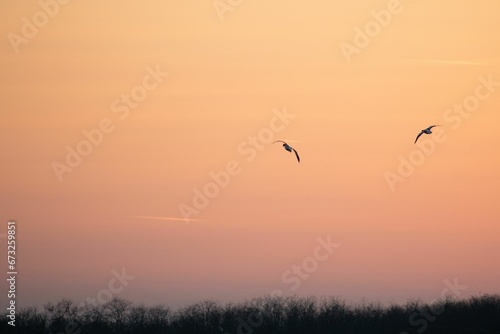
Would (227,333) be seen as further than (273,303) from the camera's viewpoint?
No

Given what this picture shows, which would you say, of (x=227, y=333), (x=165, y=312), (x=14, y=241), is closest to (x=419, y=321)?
(x=227, y=333)

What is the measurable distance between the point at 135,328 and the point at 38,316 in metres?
9.77

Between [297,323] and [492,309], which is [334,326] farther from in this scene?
[492,309]

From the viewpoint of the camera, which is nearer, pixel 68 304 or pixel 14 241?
pixel 14 241

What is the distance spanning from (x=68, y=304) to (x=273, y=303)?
2337cm

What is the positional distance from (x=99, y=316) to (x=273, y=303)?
67.2 ft

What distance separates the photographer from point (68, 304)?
385 ft

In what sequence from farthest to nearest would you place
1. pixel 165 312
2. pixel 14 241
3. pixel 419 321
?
pixel 165 312 < pixel 419 321 < pixel 14 241

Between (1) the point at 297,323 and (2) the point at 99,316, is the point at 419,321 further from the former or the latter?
(2) the point at 99,316

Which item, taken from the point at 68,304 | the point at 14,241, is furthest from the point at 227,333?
the point at 14,241

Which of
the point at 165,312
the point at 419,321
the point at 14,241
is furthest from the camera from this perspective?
the point at 165,312

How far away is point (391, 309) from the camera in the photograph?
411ft

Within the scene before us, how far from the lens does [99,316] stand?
117750 mm

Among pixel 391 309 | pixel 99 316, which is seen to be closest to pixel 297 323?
pixel 391 309
